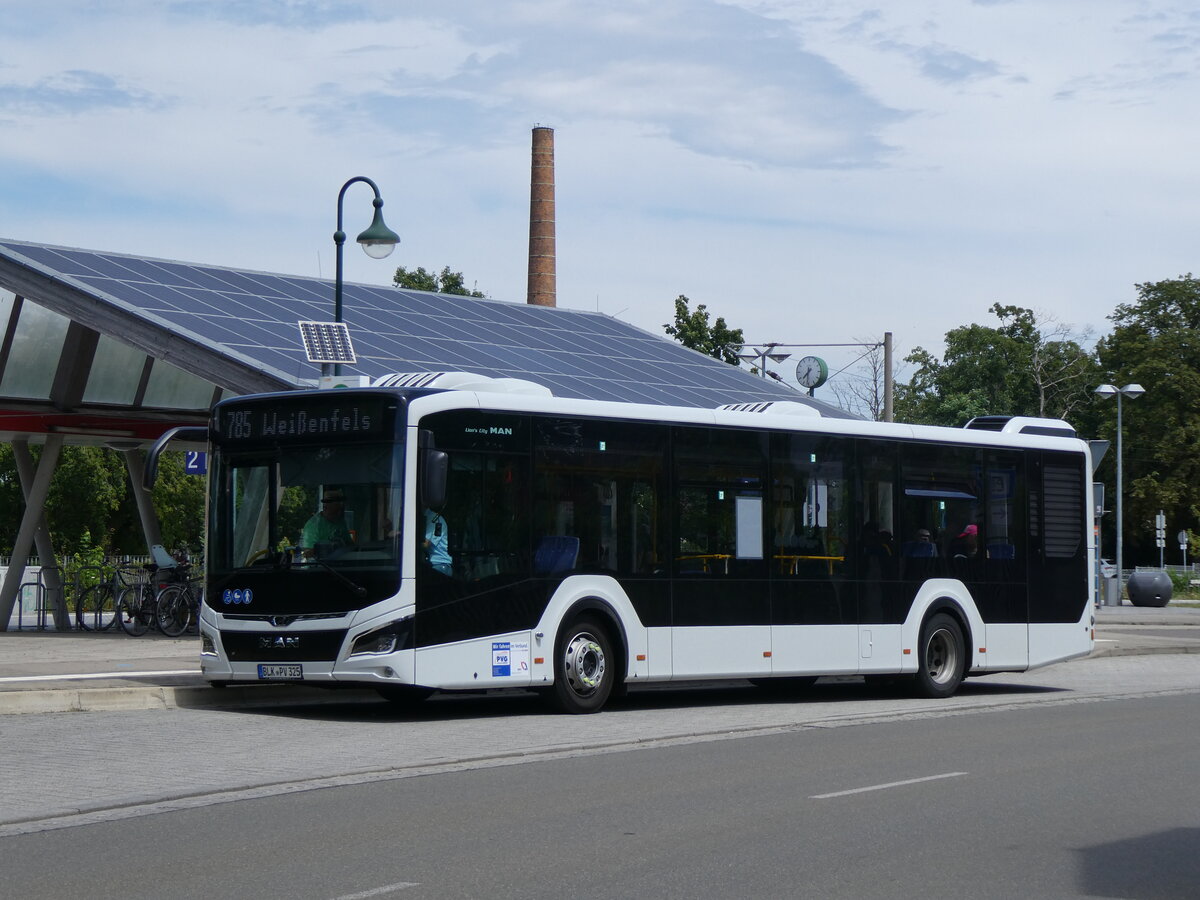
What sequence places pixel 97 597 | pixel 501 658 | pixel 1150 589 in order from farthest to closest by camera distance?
pixel 1150 589 < pixel 97 597 < pixel 501 658

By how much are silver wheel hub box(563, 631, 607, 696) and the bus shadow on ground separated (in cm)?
39

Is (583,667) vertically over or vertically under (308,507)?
under

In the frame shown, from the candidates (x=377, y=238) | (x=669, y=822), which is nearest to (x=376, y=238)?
(x=377, y=238)

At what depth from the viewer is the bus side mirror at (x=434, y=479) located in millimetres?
14547

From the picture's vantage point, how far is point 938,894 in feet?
24.0

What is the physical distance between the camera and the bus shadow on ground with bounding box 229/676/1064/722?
16.2 m

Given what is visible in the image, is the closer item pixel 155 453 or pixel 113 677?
pixel 155 453

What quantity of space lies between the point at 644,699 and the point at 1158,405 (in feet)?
224

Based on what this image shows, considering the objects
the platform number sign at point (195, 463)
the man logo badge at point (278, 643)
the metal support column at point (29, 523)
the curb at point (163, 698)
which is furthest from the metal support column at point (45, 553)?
the man logo badge at point (278, 643)

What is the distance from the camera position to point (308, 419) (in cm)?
1520

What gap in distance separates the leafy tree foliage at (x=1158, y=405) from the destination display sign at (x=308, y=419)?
70.9m

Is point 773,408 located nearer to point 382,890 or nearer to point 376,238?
point 376,238

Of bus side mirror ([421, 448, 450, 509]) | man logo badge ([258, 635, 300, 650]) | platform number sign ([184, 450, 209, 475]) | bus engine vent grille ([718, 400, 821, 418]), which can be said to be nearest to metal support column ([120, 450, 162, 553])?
platform number sign ([184, 450, 209, 475])

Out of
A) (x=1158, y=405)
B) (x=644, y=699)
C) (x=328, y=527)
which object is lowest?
(x=644, y=699)
